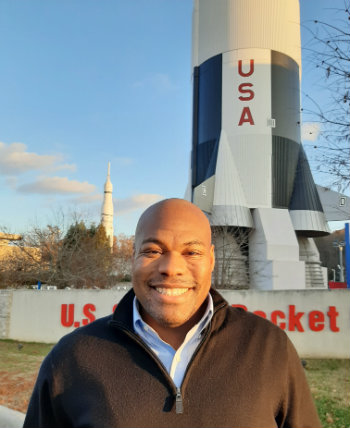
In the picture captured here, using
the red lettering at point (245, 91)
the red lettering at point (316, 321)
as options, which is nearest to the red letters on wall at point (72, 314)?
the red lettering at point (316, 321)

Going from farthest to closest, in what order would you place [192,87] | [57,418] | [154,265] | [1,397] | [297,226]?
[192,87]
[297,226]
[1,397]
[154,265]
[57,418]

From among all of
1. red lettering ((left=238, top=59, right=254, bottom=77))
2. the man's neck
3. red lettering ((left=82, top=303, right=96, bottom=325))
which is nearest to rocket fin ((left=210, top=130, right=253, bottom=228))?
red lettering ((left=238, top=59, right=254, bottom=77))

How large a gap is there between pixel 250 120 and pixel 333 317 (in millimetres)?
12822

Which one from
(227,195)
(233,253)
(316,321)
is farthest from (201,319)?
(233,253)

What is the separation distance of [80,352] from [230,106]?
19801 mm

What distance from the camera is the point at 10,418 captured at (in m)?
4.64

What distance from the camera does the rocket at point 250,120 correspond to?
1995cm

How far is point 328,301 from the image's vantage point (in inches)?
374

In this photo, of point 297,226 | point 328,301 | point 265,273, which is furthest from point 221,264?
point 328,301

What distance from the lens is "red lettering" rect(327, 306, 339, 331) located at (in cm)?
933

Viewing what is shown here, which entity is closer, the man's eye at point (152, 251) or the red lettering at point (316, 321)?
the man's eye at point (152, 251)

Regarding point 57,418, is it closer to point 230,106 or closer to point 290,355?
point 290,355

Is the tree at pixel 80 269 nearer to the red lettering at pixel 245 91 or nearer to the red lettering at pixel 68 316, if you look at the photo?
the red lettering at pixel 68 316

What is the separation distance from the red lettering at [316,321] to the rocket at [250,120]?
10271 millimetres
